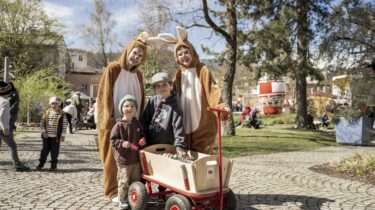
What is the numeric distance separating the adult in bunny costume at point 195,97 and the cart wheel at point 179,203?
94 cm

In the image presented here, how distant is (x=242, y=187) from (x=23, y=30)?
34.3 metres

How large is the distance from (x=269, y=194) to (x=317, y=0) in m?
15.0

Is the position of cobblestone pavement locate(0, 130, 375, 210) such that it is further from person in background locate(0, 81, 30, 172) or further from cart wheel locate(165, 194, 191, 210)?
cart wheel locate(165, 194, 191, 210)

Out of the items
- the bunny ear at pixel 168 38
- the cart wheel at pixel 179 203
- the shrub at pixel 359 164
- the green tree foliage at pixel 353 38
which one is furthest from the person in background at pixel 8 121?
the green tree foliage at pixel 353 38

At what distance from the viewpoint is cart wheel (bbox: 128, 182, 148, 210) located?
4691 mm

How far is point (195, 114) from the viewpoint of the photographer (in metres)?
5.20

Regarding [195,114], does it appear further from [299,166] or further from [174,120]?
[299,166]

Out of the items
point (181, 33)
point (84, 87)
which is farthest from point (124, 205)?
point (84, 87)

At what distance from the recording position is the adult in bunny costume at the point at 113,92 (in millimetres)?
5109

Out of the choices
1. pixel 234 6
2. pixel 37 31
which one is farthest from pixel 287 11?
pixel 37 31

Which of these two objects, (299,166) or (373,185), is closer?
(373,185)

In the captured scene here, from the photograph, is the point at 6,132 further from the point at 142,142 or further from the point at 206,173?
the point at 206,173

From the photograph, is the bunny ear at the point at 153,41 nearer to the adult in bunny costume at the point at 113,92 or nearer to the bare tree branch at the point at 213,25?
the adult in bunny costume at the point at 113,92

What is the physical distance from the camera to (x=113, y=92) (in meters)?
5.22
